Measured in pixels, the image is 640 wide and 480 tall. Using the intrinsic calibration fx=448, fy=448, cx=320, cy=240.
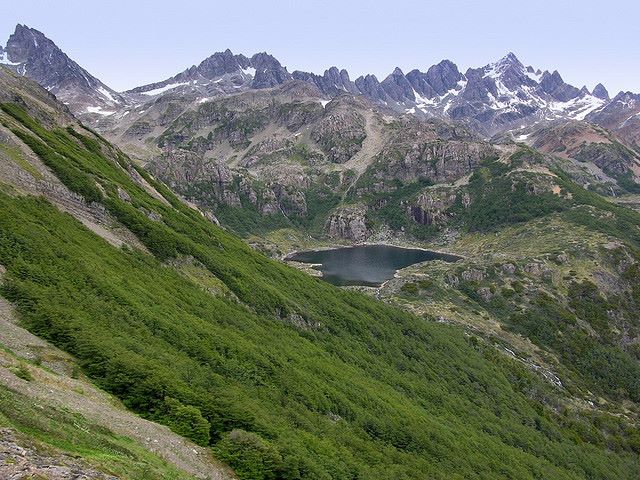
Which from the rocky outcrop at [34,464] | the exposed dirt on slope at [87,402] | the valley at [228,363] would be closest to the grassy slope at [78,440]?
the valley at [228,363]

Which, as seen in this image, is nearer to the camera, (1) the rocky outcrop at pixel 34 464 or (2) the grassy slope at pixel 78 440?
(1) the rocky outcrop at pixel 34 464

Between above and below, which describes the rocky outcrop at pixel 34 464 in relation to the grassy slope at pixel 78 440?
above

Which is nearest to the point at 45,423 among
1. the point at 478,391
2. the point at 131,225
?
the point at 131,225

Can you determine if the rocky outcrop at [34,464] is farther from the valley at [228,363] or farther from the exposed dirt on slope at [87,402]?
the exposed dirt on slope at [87,402]

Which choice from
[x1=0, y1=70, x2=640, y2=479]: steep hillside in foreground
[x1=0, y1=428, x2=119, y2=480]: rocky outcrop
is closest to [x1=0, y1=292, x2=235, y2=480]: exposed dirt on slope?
[x1=0, y1=70, x2=640, y2=479]: steep hillside in foreground

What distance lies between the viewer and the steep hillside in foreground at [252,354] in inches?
1190

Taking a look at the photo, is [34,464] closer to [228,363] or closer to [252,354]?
[228,363]

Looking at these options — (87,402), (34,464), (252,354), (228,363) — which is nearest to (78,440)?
(34,464)

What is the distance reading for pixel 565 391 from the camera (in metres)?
98.4

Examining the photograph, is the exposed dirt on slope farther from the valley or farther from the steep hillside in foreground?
the steep hillside in foreground

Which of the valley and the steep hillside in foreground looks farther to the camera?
the steep hillside in foreground

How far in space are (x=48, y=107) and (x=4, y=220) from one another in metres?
74.1

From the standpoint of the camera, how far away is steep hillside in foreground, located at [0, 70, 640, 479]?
30.2 meters

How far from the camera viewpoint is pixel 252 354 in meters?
45.2
